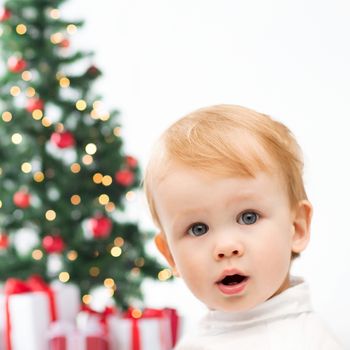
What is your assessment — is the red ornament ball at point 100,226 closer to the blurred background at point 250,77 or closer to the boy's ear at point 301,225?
the blurred background at point 250,77

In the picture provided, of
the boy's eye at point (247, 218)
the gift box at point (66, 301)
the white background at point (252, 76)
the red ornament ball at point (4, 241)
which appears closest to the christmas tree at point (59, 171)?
A: the red ornament ball at point (4, 241)

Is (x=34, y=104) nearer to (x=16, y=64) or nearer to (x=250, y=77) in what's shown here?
(x=16, y=64)

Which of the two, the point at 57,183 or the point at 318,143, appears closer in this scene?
the point at 57,183

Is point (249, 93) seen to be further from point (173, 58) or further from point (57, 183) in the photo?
point (57, 183)

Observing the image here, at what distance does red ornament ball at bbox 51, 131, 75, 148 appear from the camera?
12.8 ft

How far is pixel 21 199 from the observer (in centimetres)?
386

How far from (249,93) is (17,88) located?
1280 mm

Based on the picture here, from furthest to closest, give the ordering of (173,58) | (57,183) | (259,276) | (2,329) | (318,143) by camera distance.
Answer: (173,58) < (318,143) < (57,183) < (2,329) < (259,276)

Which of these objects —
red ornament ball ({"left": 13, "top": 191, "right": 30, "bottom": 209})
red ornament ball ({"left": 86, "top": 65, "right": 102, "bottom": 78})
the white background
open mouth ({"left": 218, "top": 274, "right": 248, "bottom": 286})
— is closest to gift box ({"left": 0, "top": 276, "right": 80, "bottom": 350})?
red ornament ball ({"left": 13, "top": 191, "right": 30, "bottom": 209})

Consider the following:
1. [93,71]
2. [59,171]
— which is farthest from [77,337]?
[93,71]

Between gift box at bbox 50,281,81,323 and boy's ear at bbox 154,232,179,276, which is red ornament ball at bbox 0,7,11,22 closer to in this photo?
gift box at bbox 50,281,81,323

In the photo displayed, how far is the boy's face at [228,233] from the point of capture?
58.3 inches

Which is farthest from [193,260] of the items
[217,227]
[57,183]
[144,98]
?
[144,98]

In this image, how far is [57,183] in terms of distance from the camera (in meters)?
3.94
